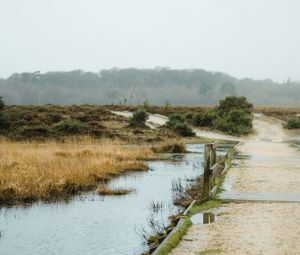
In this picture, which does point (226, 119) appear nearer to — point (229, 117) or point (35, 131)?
point (229, 117)

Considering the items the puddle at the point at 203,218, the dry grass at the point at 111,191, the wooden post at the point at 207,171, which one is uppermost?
the wooden post at the point at 207,171

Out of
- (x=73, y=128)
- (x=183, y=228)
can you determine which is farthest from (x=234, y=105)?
(x=183, y=228)

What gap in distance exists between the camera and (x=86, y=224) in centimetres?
1163

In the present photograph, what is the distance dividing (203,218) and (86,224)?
261cm

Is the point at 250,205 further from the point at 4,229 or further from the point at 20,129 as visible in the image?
the point at 20,129

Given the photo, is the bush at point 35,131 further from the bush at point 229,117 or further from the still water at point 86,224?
the still water at point 86,224

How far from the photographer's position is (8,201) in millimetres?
14109

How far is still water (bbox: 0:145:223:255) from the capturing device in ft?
31.6

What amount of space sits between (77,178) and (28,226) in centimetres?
555

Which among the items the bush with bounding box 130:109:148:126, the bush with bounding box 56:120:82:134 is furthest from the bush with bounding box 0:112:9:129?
the bush with bounding box 130:109:148:126

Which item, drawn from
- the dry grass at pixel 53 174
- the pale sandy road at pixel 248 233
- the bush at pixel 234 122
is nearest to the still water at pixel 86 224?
the dry grass at pixel 53 174

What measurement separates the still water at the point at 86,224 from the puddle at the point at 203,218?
78 centimetres

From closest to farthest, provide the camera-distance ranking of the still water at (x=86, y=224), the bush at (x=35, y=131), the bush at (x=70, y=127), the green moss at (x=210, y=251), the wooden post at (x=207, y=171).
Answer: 1. the green moss at (x=210, y=251)
2. the still water at (x=86, y=224)
3. the wooden post at (x=207, y=171)
4. the bush at (x=35, y=131)
5. the bush at (x=70, y=127)

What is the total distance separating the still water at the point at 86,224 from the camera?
31.6 ft
